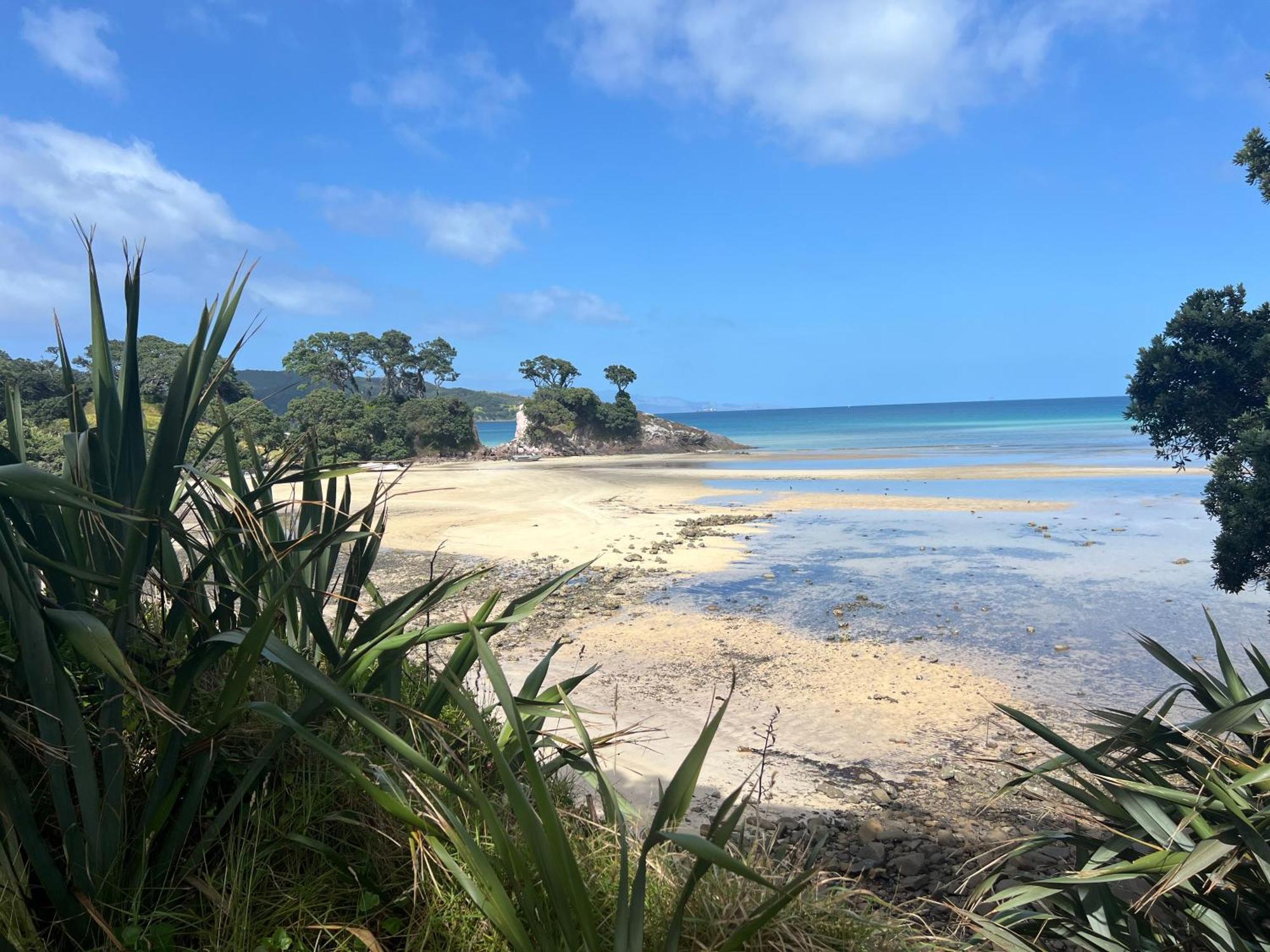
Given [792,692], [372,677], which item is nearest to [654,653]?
[792,692]

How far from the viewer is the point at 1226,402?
6.71m

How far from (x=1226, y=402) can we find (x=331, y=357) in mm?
57593

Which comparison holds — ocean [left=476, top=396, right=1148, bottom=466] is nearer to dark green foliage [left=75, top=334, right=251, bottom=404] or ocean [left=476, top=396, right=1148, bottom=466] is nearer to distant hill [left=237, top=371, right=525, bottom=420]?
distant hill [left=237, top=371, right=525, bottom=420]

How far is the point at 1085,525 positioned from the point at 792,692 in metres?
12.7

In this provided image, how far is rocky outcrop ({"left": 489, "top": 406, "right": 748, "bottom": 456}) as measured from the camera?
51.8 m

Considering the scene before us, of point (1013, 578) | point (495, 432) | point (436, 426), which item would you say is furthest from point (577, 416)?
point (495, 432)

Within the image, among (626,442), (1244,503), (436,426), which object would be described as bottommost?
(1244,503)

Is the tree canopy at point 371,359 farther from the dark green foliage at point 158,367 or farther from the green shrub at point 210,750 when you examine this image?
the green shrub at point 210,750

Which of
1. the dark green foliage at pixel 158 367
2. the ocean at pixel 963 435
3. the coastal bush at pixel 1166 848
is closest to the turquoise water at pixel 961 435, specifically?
the ocean at pixel 963 435

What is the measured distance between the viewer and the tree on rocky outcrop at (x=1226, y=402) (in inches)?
239

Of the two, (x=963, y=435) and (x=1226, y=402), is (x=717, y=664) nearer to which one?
(x=1226, y=402)

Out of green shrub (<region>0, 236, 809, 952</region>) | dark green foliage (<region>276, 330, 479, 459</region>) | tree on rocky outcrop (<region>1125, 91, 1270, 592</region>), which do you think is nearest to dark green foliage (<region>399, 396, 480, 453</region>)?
dark green foliage (<region>276, 330, 479, 459</region>)

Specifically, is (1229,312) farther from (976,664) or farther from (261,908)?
(261,908)

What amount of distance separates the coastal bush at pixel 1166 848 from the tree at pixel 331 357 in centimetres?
5806
